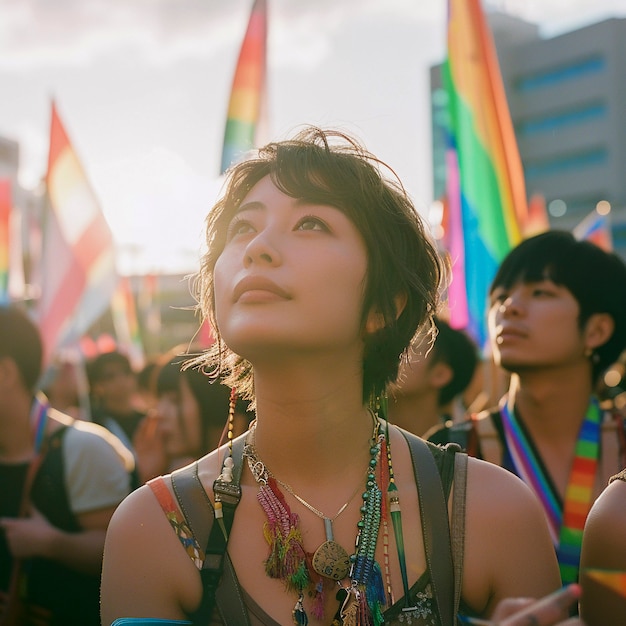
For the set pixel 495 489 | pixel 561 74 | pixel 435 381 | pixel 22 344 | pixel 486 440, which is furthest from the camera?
pixel 561 74

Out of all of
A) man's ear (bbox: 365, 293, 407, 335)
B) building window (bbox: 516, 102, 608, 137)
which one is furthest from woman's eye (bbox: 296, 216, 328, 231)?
building window (bbox: 516, 102, 608, 137)

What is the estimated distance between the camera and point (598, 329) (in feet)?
11.0

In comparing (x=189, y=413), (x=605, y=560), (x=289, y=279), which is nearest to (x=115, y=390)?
(x=189, y=413)

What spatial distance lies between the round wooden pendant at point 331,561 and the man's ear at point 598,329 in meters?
1.92

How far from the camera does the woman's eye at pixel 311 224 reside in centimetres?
195

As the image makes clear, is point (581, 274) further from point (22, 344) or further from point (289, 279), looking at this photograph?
point (22, 344)

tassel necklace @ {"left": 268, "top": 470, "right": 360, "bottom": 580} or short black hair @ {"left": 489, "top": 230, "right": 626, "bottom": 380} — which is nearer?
tassel necklace @ {"left": 268, "top": 470, "right": 360, "bottom": 580}

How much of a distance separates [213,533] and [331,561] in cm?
28

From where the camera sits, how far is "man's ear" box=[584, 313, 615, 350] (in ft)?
10.9

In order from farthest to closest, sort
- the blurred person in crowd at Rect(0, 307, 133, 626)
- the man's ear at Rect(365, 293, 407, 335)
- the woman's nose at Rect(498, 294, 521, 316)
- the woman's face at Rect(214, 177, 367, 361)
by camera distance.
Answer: the woman's nose at Rect(498, 294, 521, 316), the blurred person in crowd at Rect(0, 307, 133, 626), the man's ear at Rect(365, 293, 407, 335), the woman's face at Rect(214, 177, 367, 361)

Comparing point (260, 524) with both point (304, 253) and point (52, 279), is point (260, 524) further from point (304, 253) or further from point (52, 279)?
point (52, 279)

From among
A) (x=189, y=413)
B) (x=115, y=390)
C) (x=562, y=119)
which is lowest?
(x=115, y=390)

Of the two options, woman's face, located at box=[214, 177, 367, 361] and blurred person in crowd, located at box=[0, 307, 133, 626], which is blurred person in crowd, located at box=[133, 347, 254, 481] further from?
woman's face, located at box=[214, 177, 367, 361]

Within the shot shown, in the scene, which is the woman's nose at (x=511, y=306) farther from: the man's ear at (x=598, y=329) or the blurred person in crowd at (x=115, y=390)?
the blurred person in crowd at (x=115, y=390)
